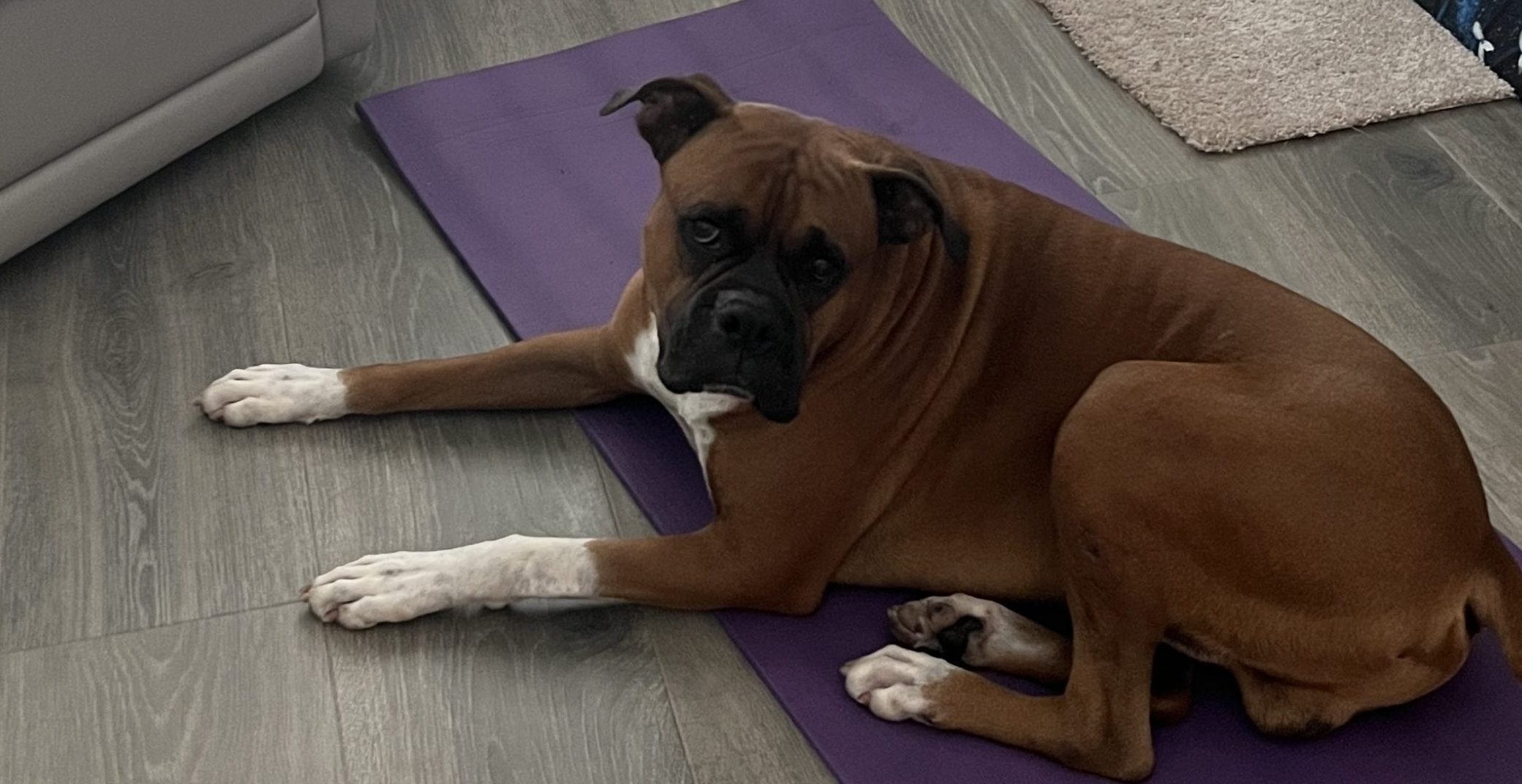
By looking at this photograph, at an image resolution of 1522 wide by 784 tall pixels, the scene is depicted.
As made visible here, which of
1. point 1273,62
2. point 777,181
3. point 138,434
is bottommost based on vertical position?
point 138,434

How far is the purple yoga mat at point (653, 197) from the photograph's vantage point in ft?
7.57

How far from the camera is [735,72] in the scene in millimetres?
3512

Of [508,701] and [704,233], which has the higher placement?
[704,233]

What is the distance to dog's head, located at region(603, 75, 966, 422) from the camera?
7.05 ft

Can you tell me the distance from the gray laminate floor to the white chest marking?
19cm

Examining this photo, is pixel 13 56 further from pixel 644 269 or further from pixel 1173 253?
pixel 1173 253

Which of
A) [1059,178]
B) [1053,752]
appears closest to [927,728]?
[1053,752]

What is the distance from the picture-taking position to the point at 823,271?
2195 millimetres

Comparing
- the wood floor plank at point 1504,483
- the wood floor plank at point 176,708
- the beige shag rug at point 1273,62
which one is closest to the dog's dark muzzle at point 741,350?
the wood floor plank at point 176,708

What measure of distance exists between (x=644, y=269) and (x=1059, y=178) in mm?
1273

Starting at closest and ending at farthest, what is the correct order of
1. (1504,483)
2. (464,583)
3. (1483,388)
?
(464,583) → (1504,483) → (1483,388)

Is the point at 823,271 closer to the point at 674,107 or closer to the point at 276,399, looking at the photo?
the point at 674,107

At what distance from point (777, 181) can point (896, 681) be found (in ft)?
2.35

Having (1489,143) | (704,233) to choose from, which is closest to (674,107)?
(704,233)
